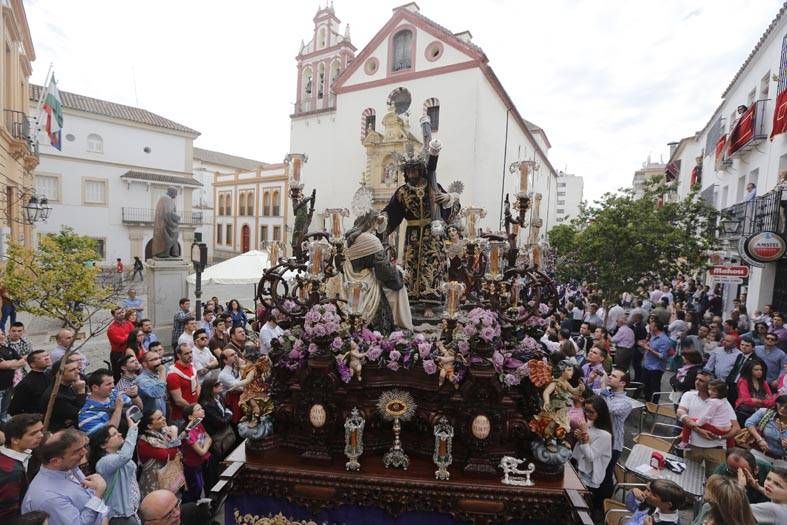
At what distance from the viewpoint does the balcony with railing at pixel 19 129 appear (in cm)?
1466

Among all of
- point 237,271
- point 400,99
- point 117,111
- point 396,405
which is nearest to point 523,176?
point 396,405

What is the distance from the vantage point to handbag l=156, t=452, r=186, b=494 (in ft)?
13.8

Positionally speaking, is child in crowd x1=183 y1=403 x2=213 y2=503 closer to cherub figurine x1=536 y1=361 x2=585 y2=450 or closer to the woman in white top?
cherub figurine x1=536 y1=361 x2=585 y2=450

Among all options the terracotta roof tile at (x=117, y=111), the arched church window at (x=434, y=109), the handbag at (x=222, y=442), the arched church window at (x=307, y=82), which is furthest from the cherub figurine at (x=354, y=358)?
the arched church window at (x=307, y=82)

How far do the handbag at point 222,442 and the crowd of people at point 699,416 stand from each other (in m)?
3.95

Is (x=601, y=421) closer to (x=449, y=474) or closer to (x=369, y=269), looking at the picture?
(x=449, y=474)

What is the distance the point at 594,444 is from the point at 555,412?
87 centimetres

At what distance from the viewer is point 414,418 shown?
15.3 feet

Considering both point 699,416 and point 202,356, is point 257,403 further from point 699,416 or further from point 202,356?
point 699,416

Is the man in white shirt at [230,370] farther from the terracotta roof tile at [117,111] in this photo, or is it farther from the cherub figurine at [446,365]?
the terracotta roof tile at [117,111]

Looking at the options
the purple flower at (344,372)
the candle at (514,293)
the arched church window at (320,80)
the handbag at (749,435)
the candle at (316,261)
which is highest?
the arched church window at (320,80)

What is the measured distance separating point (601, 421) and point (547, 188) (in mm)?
45430

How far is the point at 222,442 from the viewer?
17.5 ft

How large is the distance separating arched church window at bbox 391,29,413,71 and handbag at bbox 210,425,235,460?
27929 millimetres
